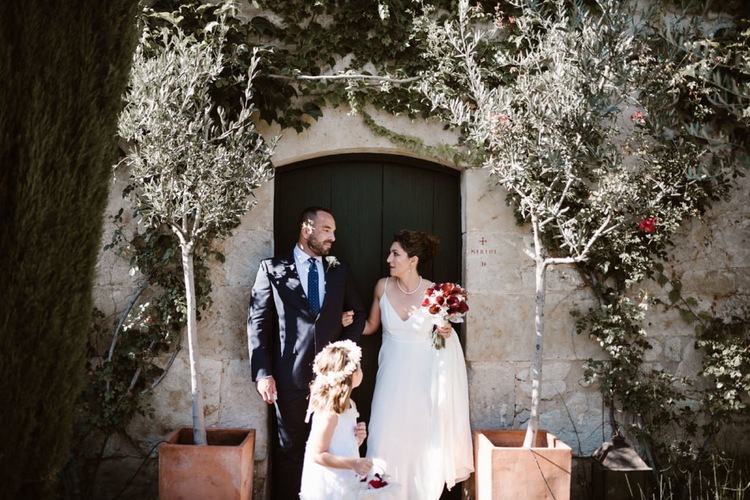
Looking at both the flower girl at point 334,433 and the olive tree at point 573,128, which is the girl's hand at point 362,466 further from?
the olive tree at point 573,128

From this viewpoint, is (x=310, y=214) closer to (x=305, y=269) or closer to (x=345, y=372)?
(x=305, y=269)

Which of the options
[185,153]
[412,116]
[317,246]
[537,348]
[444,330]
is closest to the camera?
[185,153]

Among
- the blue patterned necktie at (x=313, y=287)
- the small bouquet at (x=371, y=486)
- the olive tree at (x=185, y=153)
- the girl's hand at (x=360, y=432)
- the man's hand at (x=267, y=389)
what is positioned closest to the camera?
the small bouquet at (x=371, y=486)

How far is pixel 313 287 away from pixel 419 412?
1094mm

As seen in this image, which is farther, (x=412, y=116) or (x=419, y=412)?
(x=412, y=116)

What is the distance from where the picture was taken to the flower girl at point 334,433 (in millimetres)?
3135

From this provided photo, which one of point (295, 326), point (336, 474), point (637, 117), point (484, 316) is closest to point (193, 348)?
point (295, 326)

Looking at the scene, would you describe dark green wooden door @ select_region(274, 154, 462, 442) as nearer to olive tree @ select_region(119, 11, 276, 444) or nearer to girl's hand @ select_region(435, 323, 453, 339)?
girl's hand @ select_region(435, 323, 453, 339)

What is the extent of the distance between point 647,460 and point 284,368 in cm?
269

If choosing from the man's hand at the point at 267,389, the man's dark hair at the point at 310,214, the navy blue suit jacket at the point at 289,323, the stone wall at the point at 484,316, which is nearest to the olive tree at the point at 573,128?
the stone wall at the point at 484,316

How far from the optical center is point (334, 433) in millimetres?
3277

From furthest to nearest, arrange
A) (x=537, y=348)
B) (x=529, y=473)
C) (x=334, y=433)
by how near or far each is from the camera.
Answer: (x=537, y=348) → (x=529, y=473) → (x=334, y=433)

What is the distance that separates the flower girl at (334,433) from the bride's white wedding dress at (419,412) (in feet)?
2.96

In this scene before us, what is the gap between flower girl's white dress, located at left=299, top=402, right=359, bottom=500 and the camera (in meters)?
3.14
